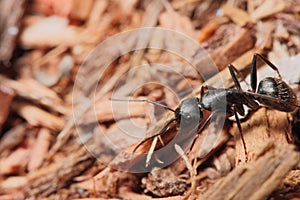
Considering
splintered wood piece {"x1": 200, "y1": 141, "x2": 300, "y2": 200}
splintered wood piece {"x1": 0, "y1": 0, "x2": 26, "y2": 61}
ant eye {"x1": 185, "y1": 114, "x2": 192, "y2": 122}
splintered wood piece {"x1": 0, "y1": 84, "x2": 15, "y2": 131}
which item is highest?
splintered wood piece {"x1": 0, "y1": 0, "x2": 26, "y2": 61}

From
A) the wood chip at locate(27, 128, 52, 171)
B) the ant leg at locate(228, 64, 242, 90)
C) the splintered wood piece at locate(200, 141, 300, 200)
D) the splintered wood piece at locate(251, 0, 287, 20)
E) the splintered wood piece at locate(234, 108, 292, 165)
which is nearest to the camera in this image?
the splintered wood piece at locate(200, 141, 300, 200)

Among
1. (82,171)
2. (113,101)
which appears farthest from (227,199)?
(113,101)

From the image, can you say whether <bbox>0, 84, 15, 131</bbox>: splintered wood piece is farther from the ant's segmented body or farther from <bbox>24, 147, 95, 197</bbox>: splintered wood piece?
the ant's segmented body

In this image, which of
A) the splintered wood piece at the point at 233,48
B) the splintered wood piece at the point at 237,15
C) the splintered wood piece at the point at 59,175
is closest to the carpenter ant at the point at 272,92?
the splintered wood piece at the point at 233,48

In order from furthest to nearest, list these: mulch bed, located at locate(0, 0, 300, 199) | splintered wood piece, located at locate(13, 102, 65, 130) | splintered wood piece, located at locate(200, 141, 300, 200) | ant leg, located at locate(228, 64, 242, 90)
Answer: splintered wood piece, located at locate(13, 102, 65, 130)
ant leg, located at locate(228, 64, 242, 90)
mulch bed, located at locate(0, 0, 300, 199)
splintered wood piece, located at locate(200, 141, 300, 200)

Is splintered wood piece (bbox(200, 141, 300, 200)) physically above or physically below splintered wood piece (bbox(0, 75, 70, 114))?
below

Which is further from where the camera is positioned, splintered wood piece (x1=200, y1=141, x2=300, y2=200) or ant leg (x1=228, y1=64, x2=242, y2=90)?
ant leg (x1=228, y1=64, x2=242, y2=90)

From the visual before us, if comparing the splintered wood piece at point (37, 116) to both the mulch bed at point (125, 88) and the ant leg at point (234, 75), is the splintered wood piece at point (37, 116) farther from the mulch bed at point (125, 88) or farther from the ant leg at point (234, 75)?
the ant leg at point (234, 75)

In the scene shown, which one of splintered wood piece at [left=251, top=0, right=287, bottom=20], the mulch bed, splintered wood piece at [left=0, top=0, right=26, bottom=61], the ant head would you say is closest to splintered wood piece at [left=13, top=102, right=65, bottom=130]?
the mulch bed
